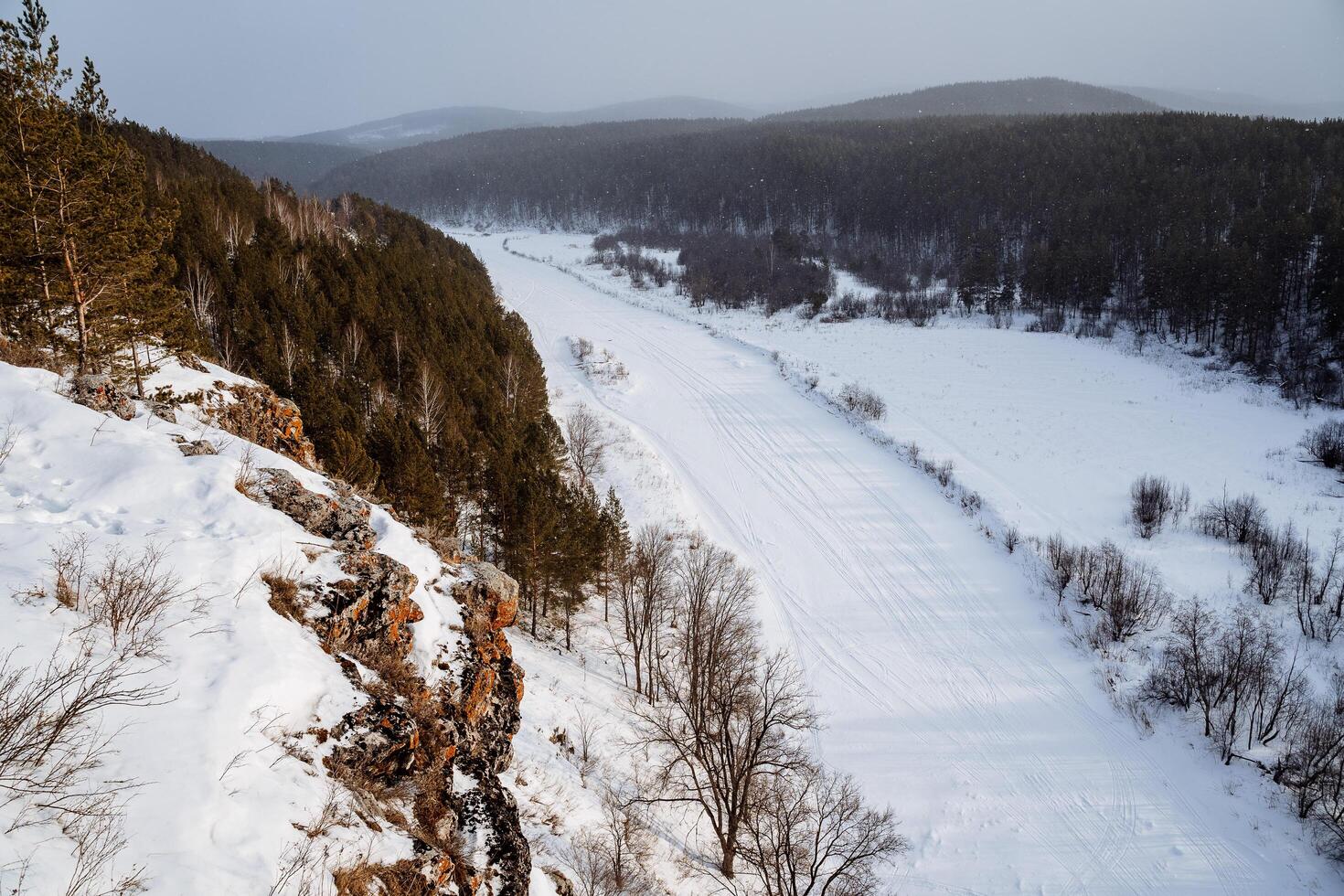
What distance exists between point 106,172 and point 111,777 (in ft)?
51.4

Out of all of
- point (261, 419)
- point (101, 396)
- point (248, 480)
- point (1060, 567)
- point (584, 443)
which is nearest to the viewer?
point (248, 480)

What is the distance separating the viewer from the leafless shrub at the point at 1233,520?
2758 centimetres

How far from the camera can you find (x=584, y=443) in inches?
1486

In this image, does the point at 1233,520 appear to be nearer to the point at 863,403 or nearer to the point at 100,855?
the point at 863,403

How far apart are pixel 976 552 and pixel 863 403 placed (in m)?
18.7

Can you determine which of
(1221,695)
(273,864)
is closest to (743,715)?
(1221,695)

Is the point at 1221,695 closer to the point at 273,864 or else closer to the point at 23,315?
the point at 273,864

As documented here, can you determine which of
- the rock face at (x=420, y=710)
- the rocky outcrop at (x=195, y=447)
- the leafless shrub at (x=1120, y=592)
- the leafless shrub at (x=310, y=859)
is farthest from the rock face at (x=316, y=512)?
the leafless shrub at (x=1120, y=592)

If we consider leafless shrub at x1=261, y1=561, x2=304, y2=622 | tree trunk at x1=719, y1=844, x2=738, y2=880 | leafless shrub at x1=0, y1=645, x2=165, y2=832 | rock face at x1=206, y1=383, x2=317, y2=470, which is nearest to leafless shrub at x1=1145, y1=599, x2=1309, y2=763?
tree trunk at x1=719, y1=844, x2=738, y2=880

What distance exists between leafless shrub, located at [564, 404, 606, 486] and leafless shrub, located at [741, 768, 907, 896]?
1885 cm

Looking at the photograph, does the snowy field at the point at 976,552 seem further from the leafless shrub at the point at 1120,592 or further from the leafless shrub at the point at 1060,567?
the leafless shrub at the point at 1120,592

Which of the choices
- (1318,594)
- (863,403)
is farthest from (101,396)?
(863,403)

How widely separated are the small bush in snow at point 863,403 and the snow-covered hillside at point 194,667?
38519 millimetres

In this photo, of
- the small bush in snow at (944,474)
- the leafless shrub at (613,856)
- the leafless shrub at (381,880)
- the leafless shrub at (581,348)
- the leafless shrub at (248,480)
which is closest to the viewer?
the leafless shrub at (381,880)
